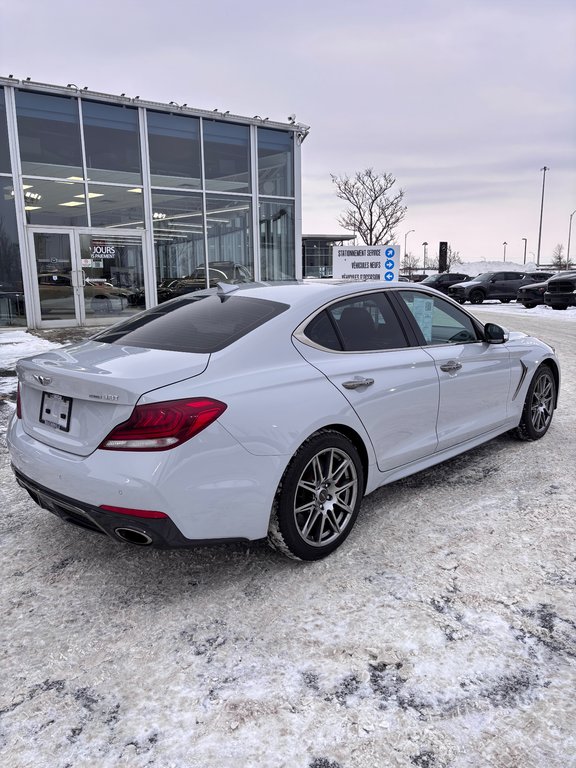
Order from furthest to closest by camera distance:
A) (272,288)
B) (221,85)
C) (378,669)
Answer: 1. (221,85)
2. (272,288)
3. (378,669)

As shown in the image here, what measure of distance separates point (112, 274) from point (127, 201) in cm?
193

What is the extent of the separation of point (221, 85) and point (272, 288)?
45.9 ft

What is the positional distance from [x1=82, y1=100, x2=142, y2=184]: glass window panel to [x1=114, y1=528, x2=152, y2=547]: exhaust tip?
548 inches

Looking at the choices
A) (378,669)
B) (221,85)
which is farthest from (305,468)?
(221,85)

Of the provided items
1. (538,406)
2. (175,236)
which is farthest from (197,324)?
(175,236)

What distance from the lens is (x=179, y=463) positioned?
255 cm

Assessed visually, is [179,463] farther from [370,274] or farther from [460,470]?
[370,274]

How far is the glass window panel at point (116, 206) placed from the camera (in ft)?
48.4

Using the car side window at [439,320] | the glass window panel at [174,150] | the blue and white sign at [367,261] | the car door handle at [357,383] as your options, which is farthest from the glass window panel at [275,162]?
the car door handle at [357,383]

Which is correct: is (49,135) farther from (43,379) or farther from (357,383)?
(357,383)

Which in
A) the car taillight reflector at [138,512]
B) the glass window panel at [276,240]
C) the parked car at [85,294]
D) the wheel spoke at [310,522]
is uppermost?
the glass window panel at [276,240]

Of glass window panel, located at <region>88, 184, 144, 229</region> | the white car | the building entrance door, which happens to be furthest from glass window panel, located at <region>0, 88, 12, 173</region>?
the white car

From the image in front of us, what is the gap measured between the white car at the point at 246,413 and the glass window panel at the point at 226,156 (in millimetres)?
13191

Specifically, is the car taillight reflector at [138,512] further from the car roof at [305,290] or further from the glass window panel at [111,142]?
the glass window panel at [111,142]
